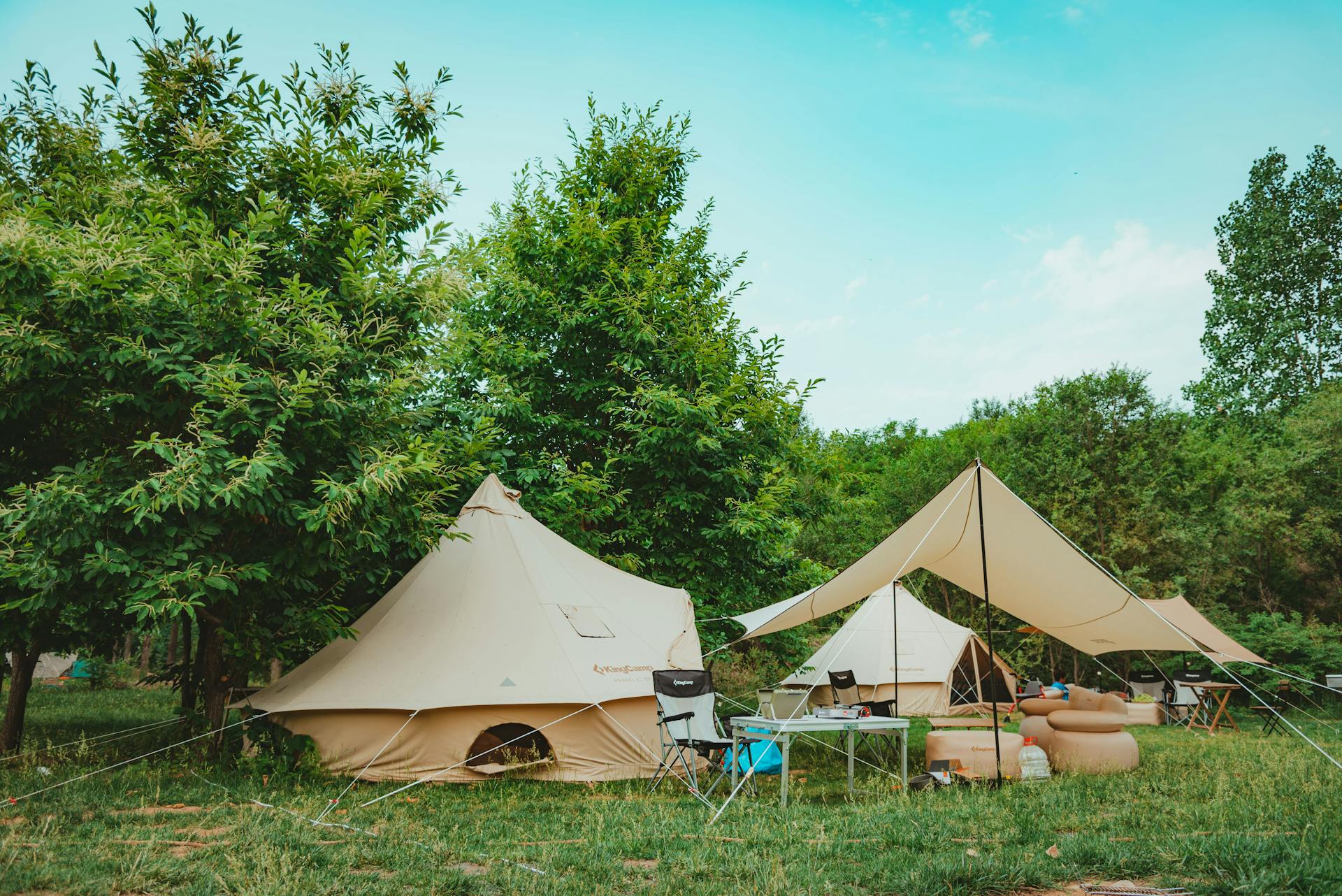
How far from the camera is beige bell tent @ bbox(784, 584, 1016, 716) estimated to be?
14055 mm

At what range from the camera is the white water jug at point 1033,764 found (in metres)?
6.54

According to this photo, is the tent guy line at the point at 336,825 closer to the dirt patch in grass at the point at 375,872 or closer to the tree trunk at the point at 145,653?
the dirt patch in grass at the point at 375,872

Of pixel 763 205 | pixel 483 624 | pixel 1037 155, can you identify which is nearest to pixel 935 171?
pixel 1037 155

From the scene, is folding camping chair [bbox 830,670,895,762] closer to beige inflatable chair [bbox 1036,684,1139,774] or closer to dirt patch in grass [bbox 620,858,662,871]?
beige inflatable chair [bbox 1036,684,1139,774]

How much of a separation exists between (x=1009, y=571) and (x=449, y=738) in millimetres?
5193

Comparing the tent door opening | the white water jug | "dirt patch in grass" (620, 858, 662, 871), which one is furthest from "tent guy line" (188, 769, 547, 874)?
the white water jug

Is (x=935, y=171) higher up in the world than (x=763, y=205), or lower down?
higher up

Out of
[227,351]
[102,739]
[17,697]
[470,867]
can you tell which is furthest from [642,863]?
[102,739]

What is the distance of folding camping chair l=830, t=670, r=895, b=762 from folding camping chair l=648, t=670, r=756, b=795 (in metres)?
1.26

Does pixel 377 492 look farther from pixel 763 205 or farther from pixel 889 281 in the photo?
pixel 889 281

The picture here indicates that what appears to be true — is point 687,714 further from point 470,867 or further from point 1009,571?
point 1009,571

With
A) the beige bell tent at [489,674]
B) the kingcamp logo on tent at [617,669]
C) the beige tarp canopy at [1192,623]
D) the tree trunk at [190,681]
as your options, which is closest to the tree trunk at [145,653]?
the tree trunk at [190,681]

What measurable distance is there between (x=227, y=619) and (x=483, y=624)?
2.08m

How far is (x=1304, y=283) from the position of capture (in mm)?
20328
